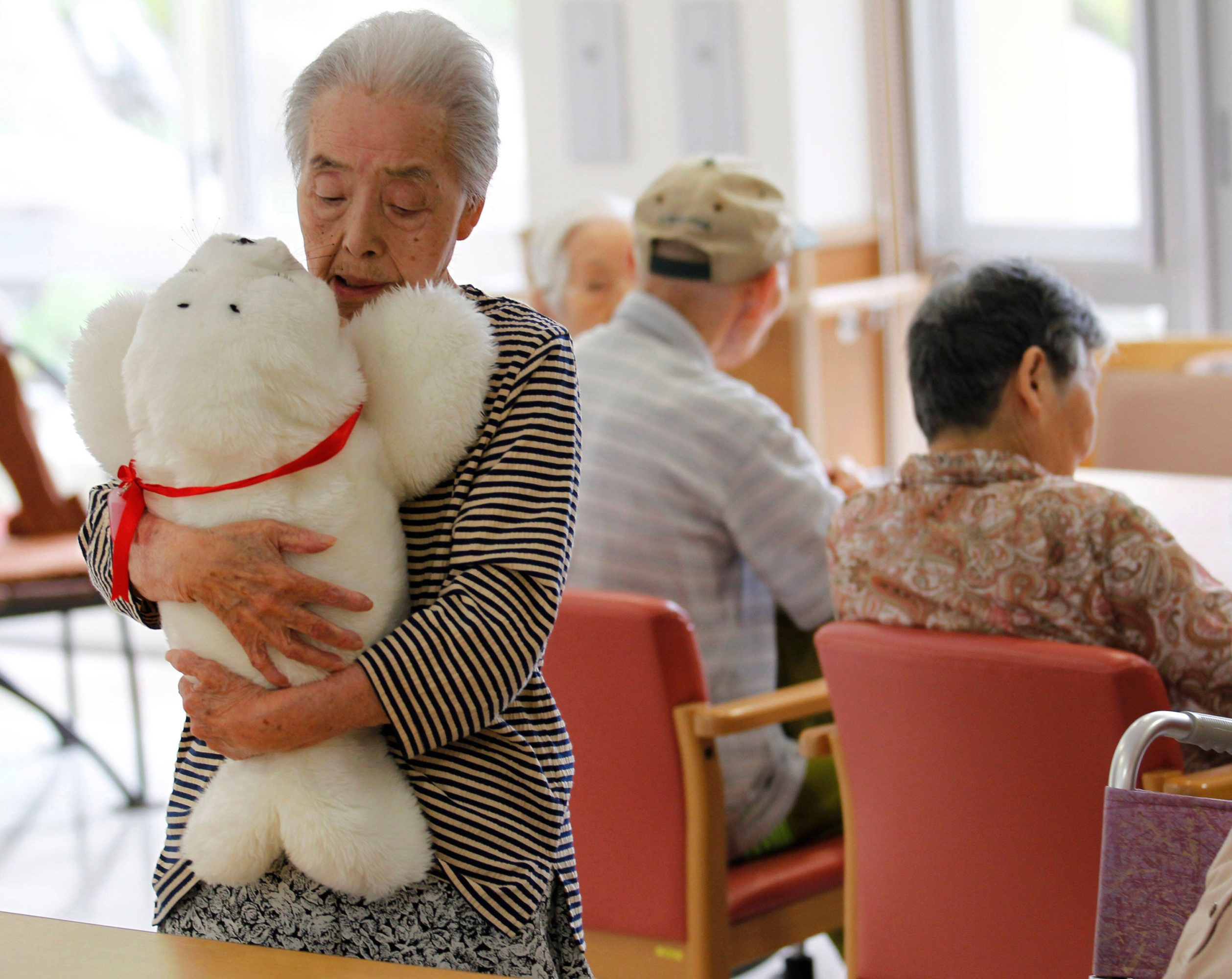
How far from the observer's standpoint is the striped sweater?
1043mm

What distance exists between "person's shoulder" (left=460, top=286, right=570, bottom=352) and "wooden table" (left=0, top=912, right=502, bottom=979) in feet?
1.59

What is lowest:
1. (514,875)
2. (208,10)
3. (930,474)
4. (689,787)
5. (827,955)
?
(827,955)

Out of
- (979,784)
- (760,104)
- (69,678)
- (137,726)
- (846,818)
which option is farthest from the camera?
(760,104)

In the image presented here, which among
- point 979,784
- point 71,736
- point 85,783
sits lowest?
point 85,783

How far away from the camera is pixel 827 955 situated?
111 inches

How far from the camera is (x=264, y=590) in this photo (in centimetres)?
103

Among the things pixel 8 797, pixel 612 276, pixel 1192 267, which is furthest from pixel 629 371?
pixel 1192 267

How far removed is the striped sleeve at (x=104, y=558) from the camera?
116 centimetres

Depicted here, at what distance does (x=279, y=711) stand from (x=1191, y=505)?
6.20ft

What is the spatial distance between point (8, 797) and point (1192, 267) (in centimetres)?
387

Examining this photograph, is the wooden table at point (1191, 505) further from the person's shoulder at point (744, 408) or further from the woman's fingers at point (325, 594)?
the woman's fingers at point (325, 594)

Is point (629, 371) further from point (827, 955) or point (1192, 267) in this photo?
point (1192, 267)

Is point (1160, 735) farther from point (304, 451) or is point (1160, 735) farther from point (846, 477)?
point (846, 477)

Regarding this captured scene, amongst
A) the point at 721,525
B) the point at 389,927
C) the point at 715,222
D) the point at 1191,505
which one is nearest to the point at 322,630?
the point at 389,927
